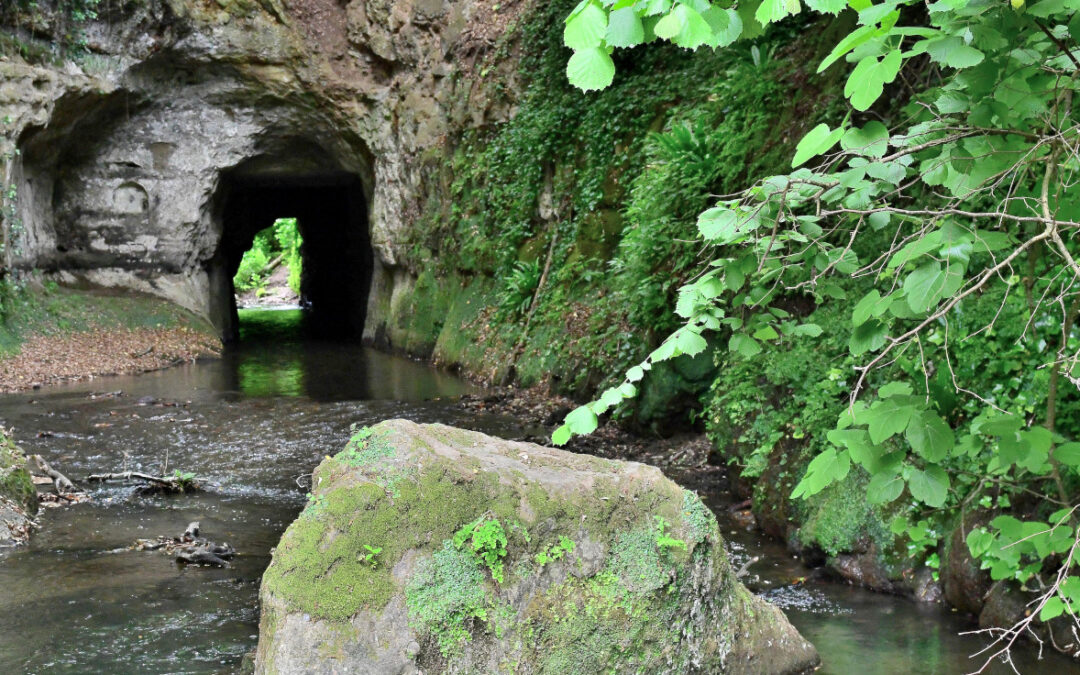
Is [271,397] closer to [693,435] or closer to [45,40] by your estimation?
[693,435]

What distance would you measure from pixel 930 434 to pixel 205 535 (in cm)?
568

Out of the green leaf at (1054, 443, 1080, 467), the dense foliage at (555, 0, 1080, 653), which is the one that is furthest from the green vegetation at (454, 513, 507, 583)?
the green leaf at (1054, 443, 1080, 467)

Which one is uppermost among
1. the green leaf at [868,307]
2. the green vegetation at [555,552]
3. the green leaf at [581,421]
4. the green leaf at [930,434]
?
the green leaf at [868,307]

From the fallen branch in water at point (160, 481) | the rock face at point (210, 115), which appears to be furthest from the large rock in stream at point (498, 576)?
the rock face at point (210, 115)

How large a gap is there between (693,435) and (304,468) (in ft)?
12.2

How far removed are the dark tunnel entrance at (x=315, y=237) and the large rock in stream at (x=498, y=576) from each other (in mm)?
19398

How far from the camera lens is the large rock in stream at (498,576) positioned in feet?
12.5

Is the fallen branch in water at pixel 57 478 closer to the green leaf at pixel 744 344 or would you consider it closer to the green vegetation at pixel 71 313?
the green leaf at pixel 744 344

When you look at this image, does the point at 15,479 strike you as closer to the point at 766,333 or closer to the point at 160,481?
the point at 160,481

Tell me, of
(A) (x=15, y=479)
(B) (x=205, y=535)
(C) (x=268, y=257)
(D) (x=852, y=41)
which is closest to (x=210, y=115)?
(A) (x=15, y=479)

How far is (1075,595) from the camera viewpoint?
237 cm

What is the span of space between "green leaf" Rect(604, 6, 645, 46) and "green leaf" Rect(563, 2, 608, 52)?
2 centimetres

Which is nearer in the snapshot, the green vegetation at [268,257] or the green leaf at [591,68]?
the green leaf at [591,68]

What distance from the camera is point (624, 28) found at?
5.55 ft
